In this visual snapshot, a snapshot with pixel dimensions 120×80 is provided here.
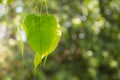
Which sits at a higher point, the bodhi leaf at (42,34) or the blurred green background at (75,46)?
the bodhi leaf at (42,34)

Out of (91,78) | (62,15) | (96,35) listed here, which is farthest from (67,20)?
(91,78)

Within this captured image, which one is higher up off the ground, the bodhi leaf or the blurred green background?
the bodhi leaf

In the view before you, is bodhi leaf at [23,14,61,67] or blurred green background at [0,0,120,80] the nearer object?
bodhi leaf at [23,14,61,67]

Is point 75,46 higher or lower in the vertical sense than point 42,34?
lower

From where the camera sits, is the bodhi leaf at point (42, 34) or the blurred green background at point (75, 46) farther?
the blurred green background at point (75, 46)
